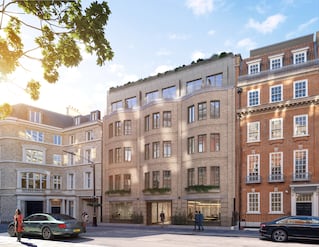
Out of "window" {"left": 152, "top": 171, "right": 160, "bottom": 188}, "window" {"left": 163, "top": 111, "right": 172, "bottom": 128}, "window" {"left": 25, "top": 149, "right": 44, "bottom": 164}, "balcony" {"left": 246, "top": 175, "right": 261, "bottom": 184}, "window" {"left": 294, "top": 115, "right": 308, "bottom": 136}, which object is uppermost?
"window" {"left": 163, "top": 111, "right": 172, "bottom": 128}

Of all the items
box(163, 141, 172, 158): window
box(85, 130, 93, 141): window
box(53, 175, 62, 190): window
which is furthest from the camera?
box(53, 175, 62, 190): window

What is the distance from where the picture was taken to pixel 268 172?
32219mm

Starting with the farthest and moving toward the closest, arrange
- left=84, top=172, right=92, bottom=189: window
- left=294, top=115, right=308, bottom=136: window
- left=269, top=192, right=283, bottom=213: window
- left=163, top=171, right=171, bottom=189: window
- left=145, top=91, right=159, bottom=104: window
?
left=84, top=172, right=92, bottom=189: window, left=145, top=91, right=159, bottom=104: window, left=163, top=171, right=171, bottom=189: window, left=269, top=192, right=283, bottom=213: window, left=294, top=115, right=308, bottom=136: window

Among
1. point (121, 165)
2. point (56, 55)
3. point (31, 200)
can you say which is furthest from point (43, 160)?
point (56, 55)

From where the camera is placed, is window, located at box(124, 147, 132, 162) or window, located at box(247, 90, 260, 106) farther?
window, located at box(124, 147, 132, 162)

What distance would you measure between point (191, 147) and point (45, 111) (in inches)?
1007

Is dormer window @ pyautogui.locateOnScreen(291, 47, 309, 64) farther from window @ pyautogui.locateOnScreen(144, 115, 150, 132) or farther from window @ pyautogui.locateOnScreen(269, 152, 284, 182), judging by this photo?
window @ pyautogui.locateOnScreen(144, 115, 150, 132)

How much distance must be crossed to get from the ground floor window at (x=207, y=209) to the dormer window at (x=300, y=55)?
13.8 meters

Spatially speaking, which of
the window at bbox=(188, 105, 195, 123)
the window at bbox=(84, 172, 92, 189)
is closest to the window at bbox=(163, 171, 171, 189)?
the window at bbox=(188, 105, 195, 123)

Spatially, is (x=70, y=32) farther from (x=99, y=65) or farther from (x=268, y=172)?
(x=268, y=172)

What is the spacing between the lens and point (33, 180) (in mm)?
47688

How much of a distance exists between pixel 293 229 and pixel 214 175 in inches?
561

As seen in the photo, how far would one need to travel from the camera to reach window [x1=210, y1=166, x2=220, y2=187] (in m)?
34.6

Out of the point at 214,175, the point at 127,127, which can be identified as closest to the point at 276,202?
the point at 214,175
